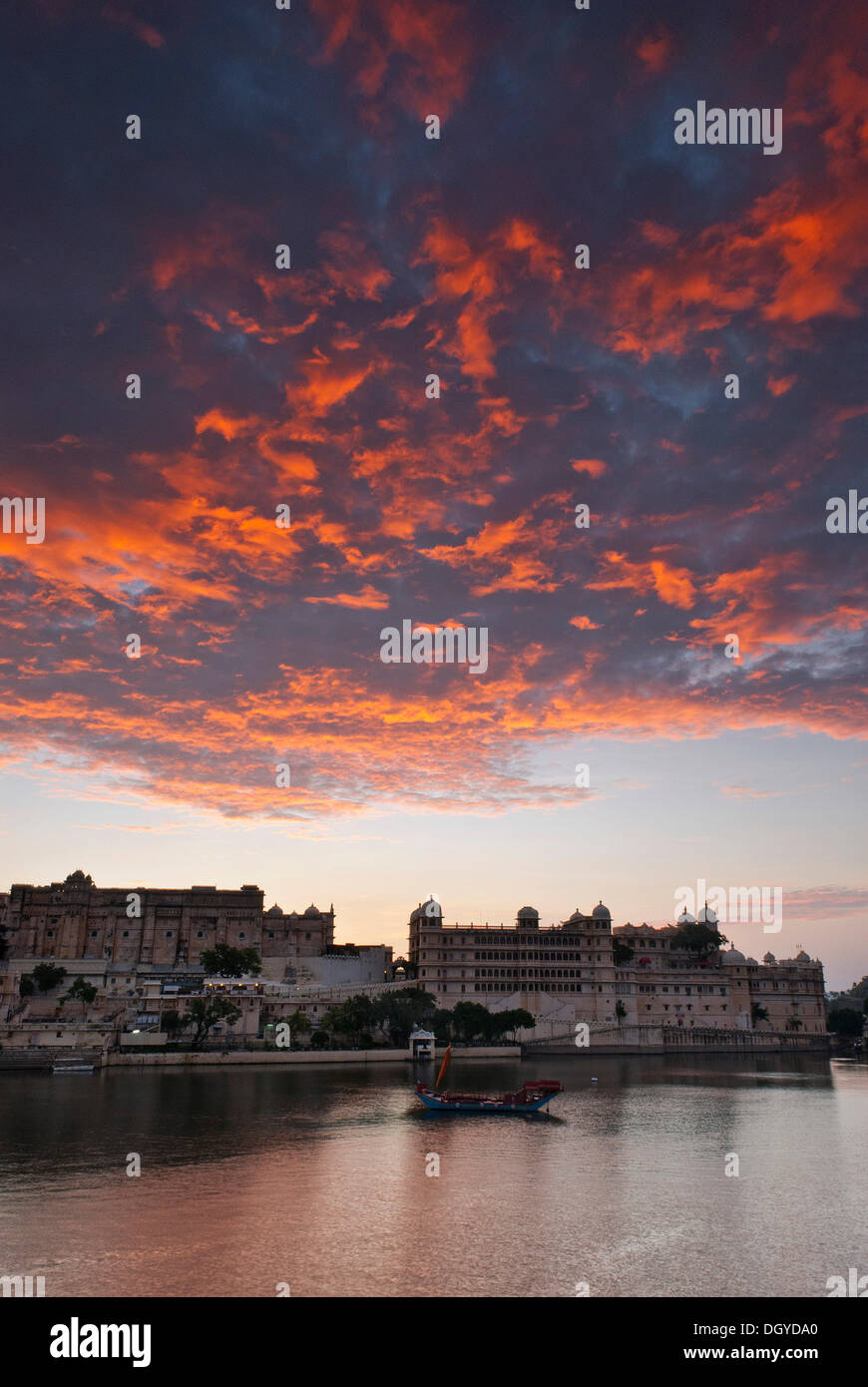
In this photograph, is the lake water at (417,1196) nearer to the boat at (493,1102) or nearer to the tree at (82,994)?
the boat at (493,1102)

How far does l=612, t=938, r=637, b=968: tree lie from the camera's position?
518ft

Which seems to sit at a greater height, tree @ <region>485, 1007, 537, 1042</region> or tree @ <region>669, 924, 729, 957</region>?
tree @ <region>669, 924, 729, 957</region>

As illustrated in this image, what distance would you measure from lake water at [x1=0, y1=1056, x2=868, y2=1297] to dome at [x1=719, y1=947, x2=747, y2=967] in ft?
307

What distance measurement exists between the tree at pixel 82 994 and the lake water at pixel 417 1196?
135 ft

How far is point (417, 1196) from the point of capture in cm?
3975

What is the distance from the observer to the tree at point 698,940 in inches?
6639

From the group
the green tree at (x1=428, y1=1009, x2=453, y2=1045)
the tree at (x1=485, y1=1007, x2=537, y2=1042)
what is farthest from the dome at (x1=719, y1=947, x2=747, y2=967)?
the green tree at (x1=428, y1=1009, x2=453, y2=1045)

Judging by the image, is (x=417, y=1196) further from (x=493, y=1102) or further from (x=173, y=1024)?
(x=173, y=1024)

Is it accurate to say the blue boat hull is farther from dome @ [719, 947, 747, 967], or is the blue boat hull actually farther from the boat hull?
dome @ [719, 947, 747, 967]

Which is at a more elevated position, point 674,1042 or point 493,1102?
point 493,1102

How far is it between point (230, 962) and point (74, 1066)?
32962 mm

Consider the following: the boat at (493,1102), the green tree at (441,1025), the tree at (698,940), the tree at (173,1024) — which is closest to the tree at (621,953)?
the tree at (698,940)

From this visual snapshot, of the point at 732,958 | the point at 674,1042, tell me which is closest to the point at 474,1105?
the point at 674,1042

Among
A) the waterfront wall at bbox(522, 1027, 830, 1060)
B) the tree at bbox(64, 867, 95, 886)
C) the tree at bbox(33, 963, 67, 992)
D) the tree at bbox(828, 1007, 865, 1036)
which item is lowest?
the tree at bbox(828, 1007, 865, 1036)
